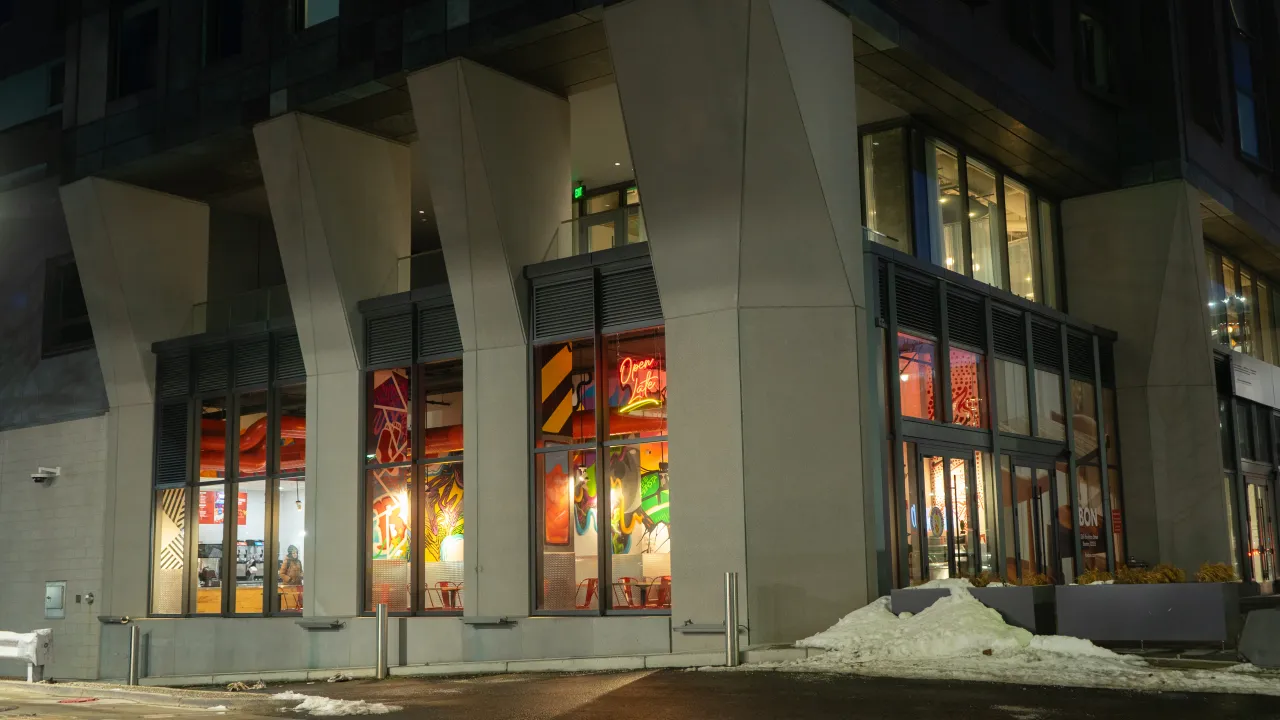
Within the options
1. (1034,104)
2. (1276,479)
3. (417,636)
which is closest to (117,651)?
(417,636)

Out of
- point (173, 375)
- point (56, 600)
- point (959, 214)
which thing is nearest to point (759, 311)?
point (959, 214)

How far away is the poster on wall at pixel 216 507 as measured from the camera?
26719 mm

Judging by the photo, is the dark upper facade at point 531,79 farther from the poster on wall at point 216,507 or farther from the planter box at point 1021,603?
the planter box at point 1021,603

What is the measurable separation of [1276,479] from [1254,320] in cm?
484

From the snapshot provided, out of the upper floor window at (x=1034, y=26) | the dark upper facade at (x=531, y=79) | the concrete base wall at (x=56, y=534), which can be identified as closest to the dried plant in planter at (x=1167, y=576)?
the dark upper facade at (x=531, y=79)

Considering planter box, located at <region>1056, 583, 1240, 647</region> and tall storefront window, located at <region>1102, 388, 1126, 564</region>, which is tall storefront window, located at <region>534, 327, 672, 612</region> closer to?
planter box, located at <region>1056, 583, 1240, 647</region>

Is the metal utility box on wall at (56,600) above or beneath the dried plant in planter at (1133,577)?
beneath

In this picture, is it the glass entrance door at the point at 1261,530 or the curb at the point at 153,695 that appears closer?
the curb at the point at 153,695

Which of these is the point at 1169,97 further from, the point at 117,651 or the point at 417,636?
the point at 117,651

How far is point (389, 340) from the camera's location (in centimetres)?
2411

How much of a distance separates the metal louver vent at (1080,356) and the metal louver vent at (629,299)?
36.3 ft

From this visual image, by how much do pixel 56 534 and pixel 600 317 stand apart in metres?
15.7

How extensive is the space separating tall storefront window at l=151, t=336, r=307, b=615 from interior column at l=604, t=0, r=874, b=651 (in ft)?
33.7

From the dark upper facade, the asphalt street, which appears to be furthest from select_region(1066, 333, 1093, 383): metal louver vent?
the asphalt street
